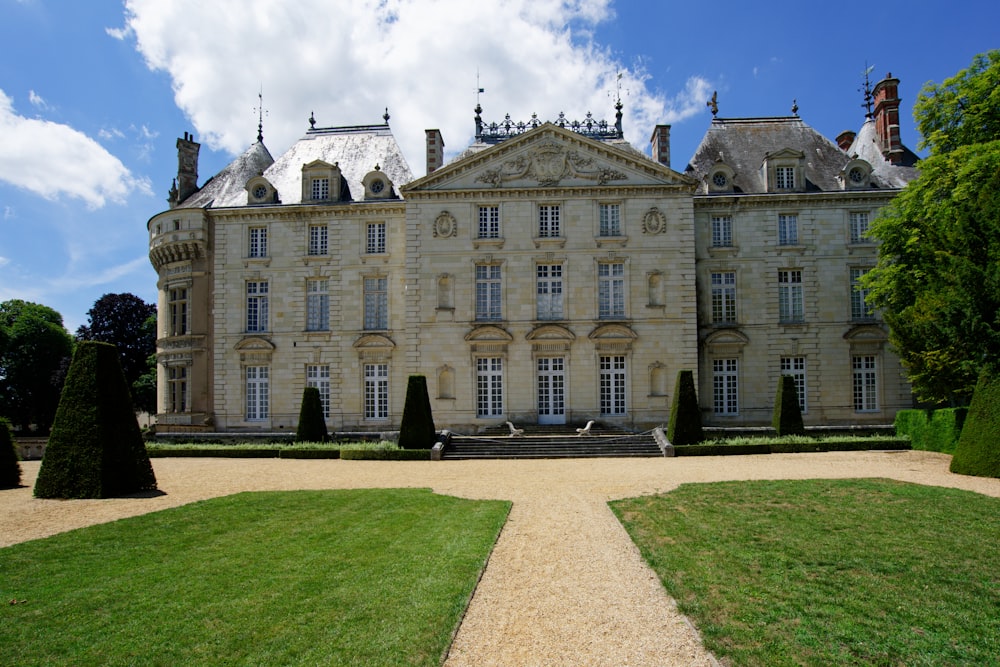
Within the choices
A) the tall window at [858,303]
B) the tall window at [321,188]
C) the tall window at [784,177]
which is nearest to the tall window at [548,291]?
the tall window at [321,188]

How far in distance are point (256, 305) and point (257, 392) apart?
339 centimetres

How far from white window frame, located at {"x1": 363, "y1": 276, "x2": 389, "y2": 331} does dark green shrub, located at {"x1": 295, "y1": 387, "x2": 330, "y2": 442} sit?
4.68 metres

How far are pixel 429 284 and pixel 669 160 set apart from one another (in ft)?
34.4

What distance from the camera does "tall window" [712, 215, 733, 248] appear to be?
84.1 ft

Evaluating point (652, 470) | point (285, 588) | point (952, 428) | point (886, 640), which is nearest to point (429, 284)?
point (652, 470)

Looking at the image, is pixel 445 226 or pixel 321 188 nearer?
pixel 445 226

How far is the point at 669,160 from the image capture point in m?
26.1

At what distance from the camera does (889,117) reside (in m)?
26.8

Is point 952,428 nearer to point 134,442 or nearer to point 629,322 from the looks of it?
point 629,322

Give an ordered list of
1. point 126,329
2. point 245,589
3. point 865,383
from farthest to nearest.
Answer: point 126,329
point 865,383
point 245,589

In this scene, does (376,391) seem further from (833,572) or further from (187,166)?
(833,572)

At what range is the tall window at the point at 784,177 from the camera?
25.5m

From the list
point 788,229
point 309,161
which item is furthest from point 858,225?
point 309,161

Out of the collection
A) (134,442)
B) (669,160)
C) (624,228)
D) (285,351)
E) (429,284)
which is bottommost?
(134,442)
